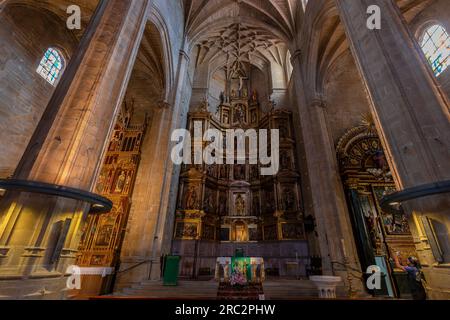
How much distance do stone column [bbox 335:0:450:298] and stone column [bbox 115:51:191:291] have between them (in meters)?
8.66

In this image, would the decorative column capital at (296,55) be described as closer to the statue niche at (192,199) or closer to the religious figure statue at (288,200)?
the religious figure statue at (288,200)

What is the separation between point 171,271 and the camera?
7.56 metres

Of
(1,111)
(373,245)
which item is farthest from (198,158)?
(373,245)

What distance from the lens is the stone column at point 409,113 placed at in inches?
147

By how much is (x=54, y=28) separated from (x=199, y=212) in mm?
13465

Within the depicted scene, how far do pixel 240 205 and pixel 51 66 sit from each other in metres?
14.0

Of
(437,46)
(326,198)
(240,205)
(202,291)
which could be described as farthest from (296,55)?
(202,291)

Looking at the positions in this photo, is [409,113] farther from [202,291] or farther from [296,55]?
[296,55]

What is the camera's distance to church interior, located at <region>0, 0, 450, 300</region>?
12.7ft

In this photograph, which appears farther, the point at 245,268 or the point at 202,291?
the point at 245,268

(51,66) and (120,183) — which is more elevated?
(51,66)

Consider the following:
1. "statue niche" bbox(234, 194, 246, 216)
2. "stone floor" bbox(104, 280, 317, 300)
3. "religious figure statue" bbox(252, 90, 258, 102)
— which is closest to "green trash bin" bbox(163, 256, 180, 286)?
"stone floor" bbox(104, 280, 317, 300)

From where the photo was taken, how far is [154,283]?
25.6 feet
